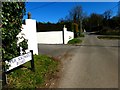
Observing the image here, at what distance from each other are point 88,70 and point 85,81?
2.10 metres

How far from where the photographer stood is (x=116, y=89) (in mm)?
7258

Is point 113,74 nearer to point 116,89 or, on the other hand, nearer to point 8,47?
point 116,89

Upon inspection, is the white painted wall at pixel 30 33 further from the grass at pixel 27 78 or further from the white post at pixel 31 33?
the grass at pixel 27 78

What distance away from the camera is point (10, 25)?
6.88 metres

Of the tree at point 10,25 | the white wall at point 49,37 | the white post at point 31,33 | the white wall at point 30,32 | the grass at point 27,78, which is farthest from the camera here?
the white wall at point 49,37

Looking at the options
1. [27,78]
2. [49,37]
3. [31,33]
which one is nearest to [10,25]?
[27,78]

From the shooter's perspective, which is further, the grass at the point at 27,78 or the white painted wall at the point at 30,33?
the white painted wall at the point at 30,33

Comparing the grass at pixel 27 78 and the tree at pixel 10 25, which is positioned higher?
the tree at pixel 10 25

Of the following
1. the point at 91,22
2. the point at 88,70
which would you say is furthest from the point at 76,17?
the point at 88,70

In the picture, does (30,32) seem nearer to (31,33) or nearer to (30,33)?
(30,33)

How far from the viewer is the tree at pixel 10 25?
667 cm

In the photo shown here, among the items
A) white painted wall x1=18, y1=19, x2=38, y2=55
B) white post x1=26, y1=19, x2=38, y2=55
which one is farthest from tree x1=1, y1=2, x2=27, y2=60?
white post x1=26, y1=19, x2=38, y2=55

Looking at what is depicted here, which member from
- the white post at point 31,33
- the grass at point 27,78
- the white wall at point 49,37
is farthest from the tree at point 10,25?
the white wall at point 49,37

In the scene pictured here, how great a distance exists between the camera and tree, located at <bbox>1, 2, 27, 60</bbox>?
6.67 metres
